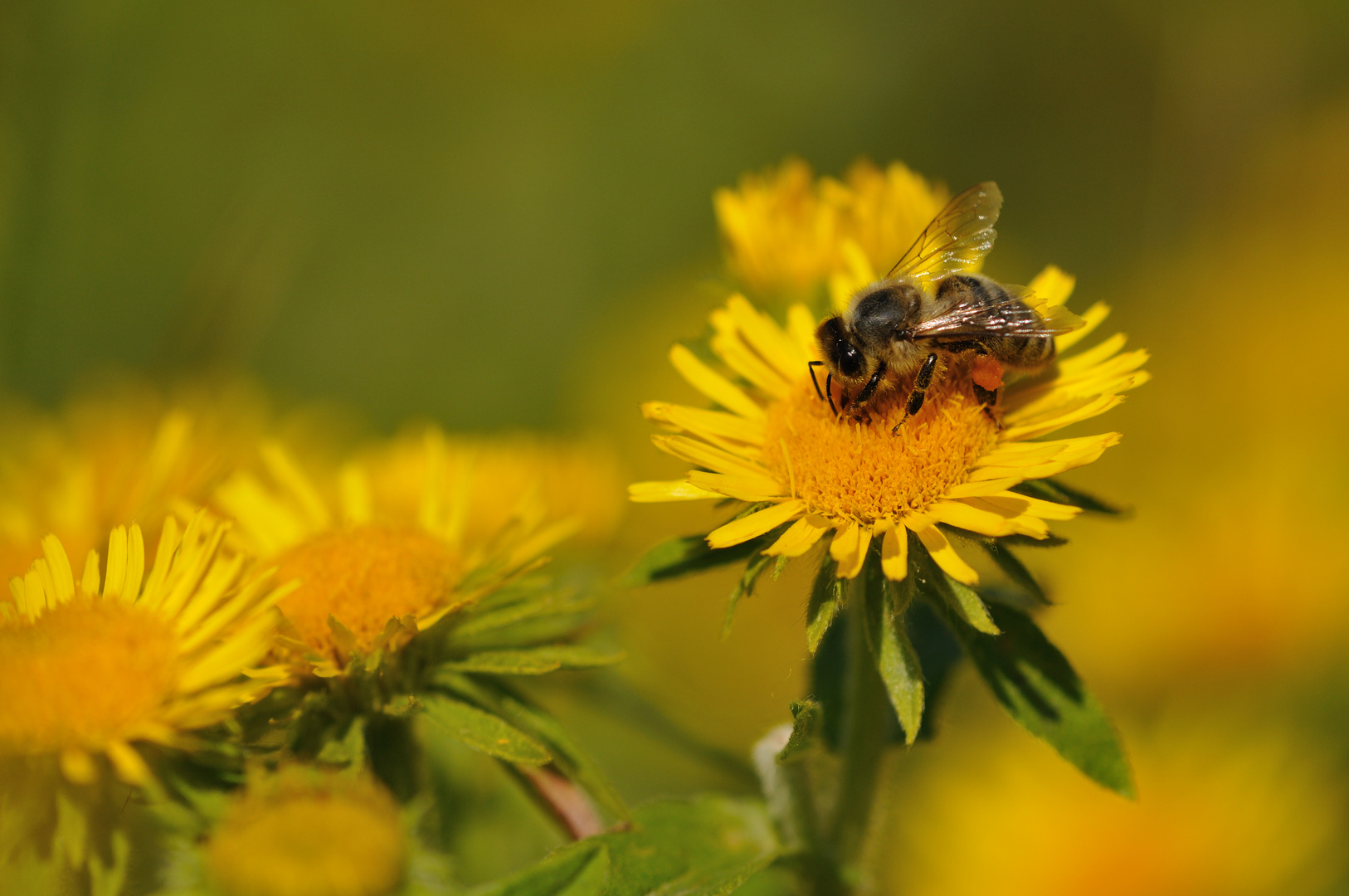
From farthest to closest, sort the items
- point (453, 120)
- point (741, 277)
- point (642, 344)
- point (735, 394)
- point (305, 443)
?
point (453, 120)
point (642, 344)
point (305, 443)
point (741, 277)
point (735, 394)

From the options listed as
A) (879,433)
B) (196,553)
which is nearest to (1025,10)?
(879,433)

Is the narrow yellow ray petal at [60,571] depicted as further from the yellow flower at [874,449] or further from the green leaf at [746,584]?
the green leaf at [746,584]

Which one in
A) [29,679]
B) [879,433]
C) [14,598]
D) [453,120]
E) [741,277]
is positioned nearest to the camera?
[29,679]

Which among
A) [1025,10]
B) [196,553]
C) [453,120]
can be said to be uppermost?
[453,120]

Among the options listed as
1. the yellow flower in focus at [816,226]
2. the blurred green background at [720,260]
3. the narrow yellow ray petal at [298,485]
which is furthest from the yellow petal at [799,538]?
the blurred green background at [720,260]

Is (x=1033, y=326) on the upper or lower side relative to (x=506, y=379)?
lower

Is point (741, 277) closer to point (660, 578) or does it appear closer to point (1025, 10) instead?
point (660, 578)

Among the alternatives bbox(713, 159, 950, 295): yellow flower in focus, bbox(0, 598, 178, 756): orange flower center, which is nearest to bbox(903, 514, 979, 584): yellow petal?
bbox(713, 159, 950, 295): yellow flower in focus
